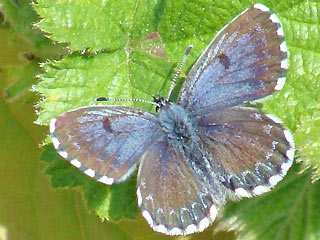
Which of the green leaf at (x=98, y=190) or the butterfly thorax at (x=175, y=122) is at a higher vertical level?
the butterfly thorax at (x=175, y=122)

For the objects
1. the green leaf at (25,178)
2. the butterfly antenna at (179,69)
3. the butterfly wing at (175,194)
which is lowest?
the green leaf at (25,178)

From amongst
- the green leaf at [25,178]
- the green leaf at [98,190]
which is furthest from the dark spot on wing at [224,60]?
the green leaf at [25,178]

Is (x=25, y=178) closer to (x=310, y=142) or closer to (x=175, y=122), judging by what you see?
(x=175, y=122)

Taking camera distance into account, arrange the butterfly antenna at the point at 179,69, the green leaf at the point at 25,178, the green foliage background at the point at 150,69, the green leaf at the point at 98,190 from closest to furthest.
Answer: the butterfly antenna at the point at 179,69 < the green foliage background at the point at 150,69 < the green leaf at the point at 98,190 < the green leaf at the point at 25,178

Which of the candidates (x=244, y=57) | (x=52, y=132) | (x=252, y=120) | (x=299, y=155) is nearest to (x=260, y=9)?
(x=244, y=57)

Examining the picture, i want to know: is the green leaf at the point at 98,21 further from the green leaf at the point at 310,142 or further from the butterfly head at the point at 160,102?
the green leaf at the point at 310,142

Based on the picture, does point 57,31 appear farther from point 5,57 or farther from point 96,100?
point 5,57

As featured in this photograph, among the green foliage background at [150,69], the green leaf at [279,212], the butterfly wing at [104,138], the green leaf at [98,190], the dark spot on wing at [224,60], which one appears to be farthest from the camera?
the green leaf at [279,212]

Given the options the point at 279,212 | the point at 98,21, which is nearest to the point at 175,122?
the point at 98,21
